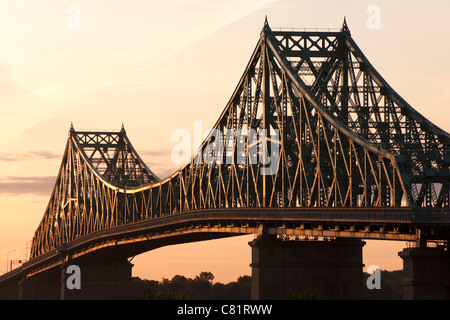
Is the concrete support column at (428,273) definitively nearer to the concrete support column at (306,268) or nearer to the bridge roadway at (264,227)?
the bridge roadway at (264,227)

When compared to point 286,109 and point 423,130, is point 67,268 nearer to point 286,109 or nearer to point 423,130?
point 286,109

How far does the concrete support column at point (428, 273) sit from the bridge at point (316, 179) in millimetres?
65

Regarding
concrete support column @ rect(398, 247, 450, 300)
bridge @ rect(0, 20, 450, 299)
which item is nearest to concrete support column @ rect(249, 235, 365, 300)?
bridge @ rect(0, 20, 450, 299)

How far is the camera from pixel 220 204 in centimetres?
13388

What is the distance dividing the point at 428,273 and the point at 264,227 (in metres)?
30.2

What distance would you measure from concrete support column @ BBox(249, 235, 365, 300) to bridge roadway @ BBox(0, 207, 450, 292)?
6.96ft

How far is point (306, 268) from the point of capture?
110750mm

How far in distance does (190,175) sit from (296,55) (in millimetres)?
27183

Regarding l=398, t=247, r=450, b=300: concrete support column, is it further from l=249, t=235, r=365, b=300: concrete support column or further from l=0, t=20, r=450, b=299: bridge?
l=249, t=235, r=365, b=300: concrete support column

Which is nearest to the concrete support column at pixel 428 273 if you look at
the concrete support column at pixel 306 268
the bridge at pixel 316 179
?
the bridge at pixel 316 179

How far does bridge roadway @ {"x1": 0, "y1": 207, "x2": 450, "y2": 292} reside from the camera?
83938 millimetres

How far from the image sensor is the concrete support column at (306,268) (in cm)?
10856

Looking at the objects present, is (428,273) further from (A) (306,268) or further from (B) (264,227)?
(B) (264,227)
